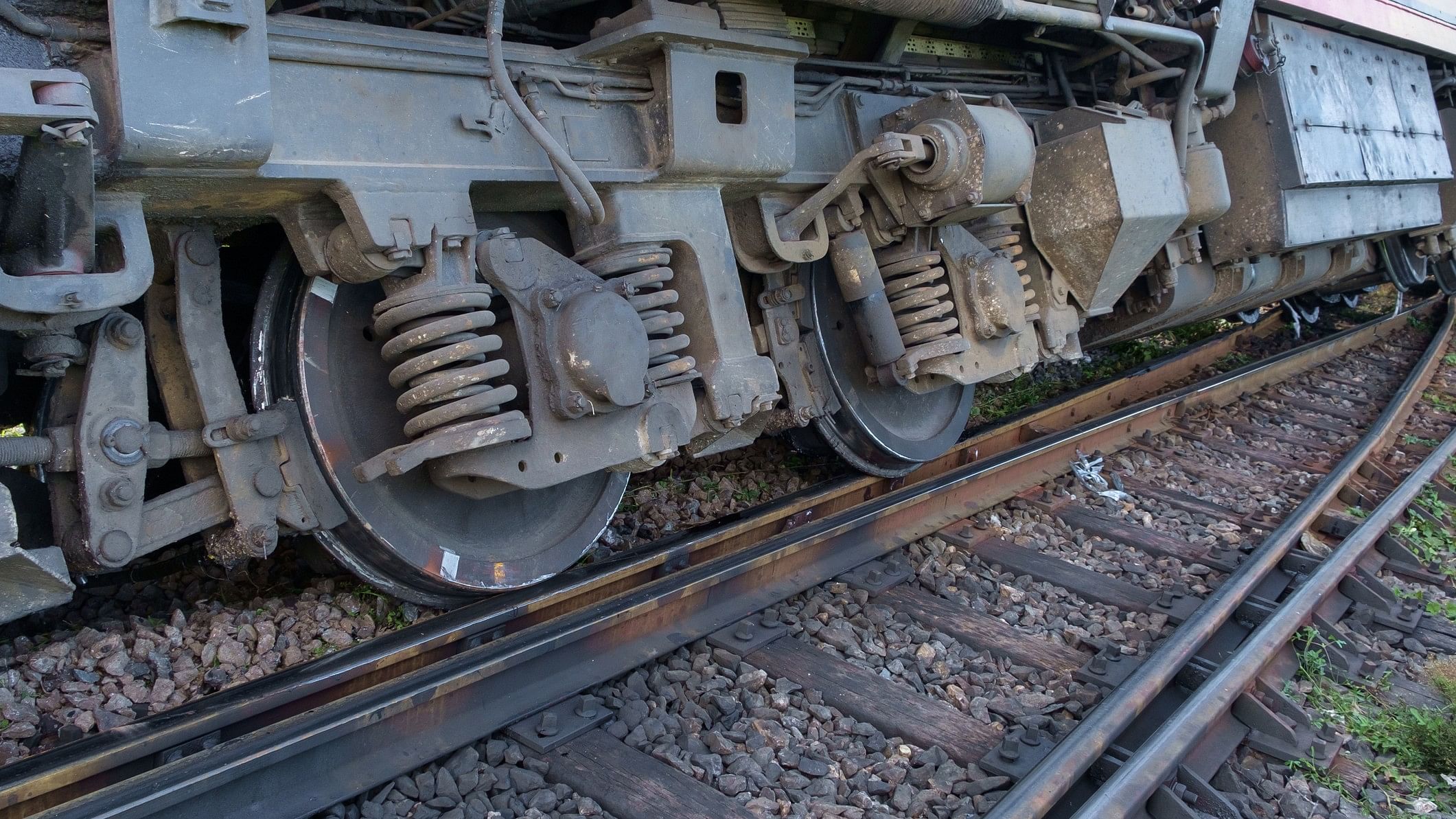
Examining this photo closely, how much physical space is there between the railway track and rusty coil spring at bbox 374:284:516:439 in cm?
67

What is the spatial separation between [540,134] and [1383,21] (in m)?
6.35

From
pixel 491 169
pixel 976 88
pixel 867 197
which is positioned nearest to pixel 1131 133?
pixel 976 88

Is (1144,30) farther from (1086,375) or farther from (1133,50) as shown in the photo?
(1086,375)

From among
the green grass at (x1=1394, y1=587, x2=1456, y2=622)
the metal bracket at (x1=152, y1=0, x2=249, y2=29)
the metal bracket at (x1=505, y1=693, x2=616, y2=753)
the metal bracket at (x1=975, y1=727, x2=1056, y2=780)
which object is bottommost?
the green grass at (x1=1394, y1=587, x2=1456, y2=622)

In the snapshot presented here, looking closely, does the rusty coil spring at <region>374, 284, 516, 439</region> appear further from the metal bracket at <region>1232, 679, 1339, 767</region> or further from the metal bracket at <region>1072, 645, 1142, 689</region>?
the metal bracket at <region>1232, 679, 1339, 767</region>

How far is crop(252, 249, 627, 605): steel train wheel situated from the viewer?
2.99m

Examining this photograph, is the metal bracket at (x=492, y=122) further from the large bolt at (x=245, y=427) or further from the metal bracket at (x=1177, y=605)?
the metal bracket at (x=1177, y=605)

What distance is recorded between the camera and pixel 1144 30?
493 centimetres

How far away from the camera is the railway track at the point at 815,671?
8.19ft

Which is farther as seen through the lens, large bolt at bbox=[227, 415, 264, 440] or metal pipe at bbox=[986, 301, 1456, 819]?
large bolt at bbox=[227, 415, 264, 440]

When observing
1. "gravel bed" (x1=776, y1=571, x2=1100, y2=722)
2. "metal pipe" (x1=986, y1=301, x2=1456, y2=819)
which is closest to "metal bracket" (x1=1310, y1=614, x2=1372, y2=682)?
"metal pipe" (x1=986, y1=301, x2=1456, y2=819)

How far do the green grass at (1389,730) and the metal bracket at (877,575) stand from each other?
4.37ft

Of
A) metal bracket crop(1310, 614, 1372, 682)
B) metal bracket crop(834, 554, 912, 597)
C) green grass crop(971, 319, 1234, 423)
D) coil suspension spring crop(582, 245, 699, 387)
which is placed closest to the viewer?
coil suspension spring crop(582, 245, 699, 387)

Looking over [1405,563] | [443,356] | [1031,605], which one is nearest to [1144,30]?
[1405,563]
